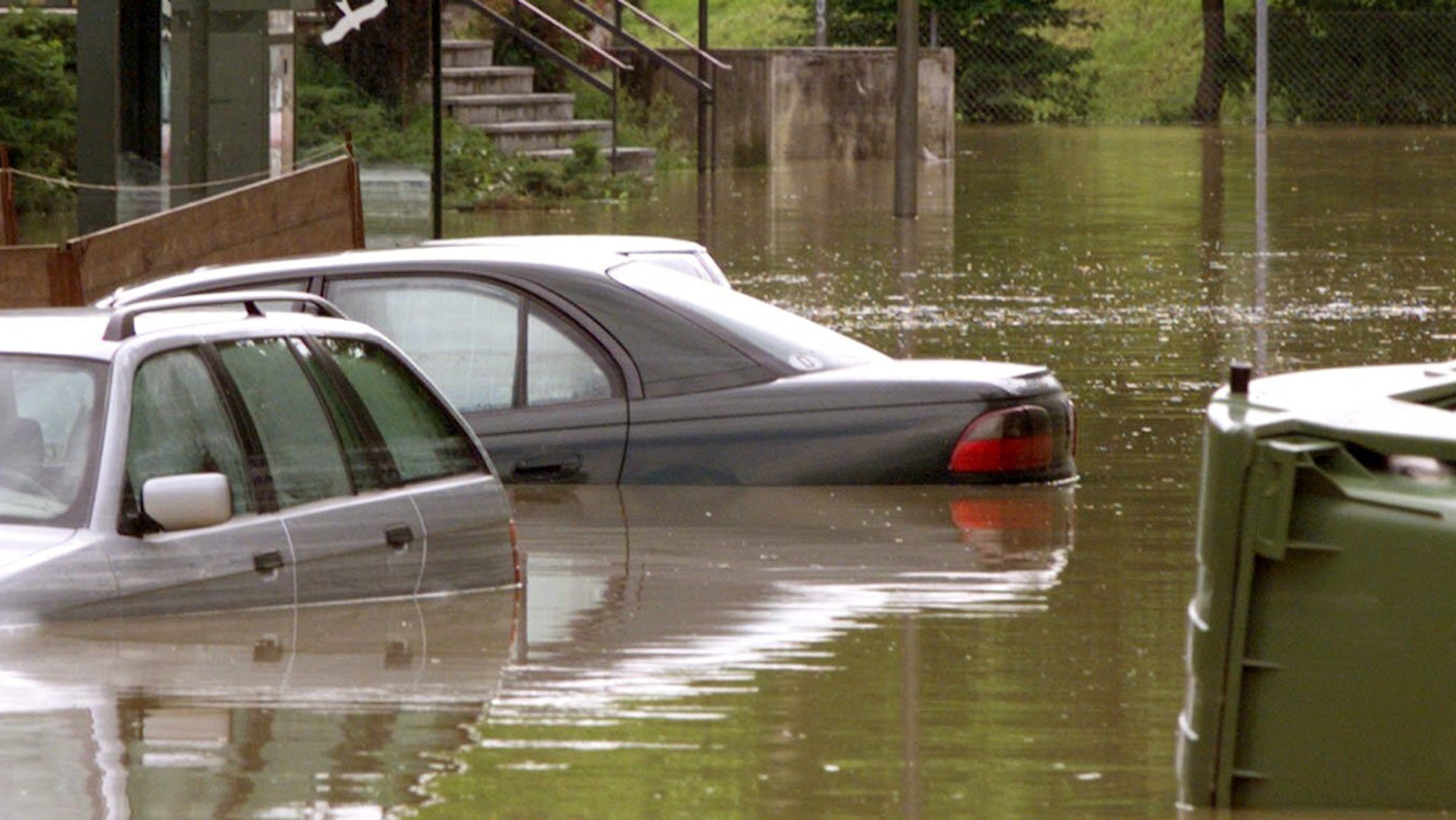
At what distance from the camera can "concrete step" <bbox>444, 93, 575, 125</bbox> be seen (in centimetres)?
2892

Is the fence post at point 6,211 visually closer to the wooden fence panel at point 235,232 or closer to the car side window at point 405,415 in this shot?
the wooden fence panel at point 235,232

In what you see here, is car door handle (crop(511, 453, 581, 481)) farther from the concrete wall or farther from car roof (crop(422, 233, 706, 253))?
the concrete wall

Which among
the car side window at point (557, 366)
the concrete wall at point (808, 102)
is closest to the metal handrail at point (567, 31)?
the concrete wall at point (808, 102)

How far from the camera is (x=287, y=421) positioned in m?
7.97

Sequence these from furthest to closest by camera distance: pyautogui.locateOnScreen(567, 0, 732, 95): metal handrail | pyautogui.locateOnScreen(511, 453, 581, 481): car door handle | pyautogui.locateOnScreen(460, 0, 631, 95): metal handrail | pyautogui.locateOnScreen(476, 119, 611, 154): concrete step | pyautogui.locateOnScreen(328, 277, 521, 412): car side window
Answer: pyautogui.locateOnScreen(567, 0, 732, 95): metal handrail, pyautogui.locateOnScreen(460, 0, 631, 95): metal handrail, pyautogui.locateOnScreen(476, 119, 611, 154): concrete step, pyautogui.locateOnScreen(328, 277, 521, 412): car side window, pyautogui.locateOnScreen(511, 453, 581, 481): car door handle

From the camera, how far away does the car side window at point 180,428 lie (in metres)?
7.46

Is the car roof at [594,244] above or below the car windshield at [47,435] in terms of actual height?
above

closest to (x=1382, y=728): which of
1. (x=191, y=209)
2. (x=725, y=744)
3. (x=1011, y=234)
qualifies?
(x=725, y=744)

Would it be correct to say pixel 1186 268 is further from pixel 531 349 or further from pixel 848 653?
pixel 848 653

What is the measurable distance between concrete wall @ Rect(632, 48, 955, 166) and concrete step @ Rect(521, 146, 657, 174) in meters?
2.84

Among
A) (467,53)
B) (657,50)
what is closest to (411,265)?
(467,53)

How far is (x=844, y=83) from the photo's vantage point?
38.3 metres

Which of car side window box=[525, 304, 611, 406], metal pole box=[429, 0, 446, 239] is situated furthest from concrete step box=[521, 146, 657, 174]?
car side window box=[525, 304, 611, 406]

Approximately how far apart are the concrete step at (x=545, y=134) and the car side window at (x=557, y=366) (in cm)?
1829
